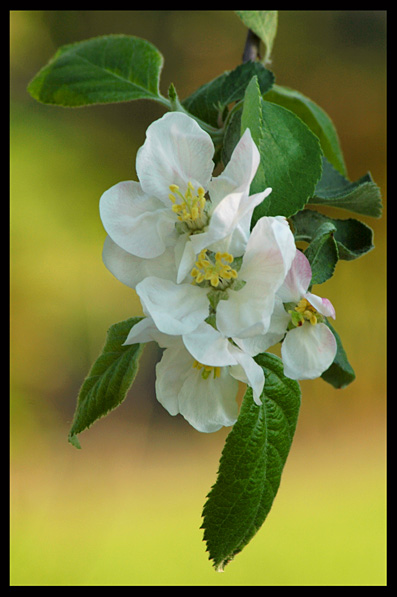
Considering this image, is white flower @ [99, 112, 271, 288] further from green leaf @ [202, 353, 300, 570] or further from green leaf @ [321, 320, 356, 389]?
green leaf @ [321, 320, 356, 389]

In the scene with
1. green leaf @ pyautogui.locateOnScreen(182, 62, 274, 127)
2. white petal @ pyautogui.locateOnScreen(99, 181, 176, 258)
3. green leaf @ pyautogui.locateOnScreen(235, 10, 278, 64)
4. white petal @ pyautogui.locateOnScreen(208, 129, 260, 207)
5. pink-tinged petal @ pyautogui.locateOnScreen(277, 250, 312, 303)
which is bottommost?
pink-tinged petal @ pyautogui.locateOnScreen(277, 250, 312, 303)

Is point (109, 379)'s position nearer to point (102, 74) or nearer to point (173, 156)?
point (173, 156)

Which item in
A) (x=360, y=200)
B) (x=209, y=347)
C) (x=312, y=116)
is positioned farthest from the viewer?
(x=312, y=116)

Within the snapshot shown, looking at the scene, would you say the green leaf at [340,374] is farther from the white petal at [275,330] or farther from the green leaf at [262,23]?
the green leaf at [262,23]

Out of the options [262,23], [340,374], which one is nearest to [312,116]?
[262,23]

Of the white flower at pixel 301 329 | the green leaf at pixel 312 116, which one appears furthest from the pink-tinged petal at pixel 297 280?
the green leaf at pixel 312 116

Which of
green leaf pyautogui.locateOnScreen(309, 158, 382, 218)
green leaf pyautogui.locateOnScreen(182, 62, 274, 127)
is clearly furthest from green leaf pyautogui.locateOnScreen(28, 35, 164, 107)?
green leaf pyautogui.locateOnScreen(309, 158, 382, 218)
